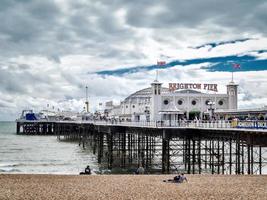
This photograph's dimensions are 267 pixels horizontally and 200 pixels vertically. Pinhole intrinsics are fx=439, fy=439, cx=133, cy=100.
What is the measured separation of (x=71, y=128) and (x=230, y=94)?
154 feet

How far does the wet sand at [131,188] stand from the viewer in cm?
1989

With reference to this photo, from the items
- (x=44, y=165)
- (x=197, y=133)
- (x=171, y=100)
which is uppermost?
(x=171, y=100)

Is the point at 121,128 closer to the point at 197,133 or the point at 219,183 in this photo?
the point at 197,133

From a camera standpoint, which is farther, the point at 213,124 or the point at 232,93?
the point at 232,93

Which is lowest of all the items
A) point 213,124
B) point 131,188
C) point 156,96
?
point 131,188

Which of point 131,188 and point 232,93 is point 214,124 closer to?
point 131,188

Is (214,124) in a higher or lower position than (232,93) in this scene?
lower

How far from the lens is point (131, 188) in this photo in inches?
872

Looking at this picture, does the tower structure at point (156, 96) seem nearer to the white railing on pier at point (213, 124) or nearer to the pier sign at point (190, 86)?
the pier sign at point (190, 86)

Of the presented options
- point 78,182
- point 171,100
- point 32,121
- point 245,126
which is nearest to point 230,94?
point 171,100

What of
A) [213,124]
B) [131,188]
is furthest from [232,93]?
[131,188]

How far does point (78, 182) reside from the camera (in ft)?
81.6

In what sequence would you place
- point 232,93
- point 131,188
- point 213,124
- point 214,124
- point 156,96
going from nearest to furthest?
point 131,188 < point 214,124 < point 213,124 < point 156,96 < point 232,93

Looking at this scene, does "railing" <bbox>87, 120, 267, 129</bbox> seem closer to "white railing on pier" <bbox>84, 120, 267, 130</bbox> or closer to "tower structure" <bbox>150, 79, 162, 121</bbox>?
"white railing on pier" <bbox>84, 120, 267, 130</bbox>
